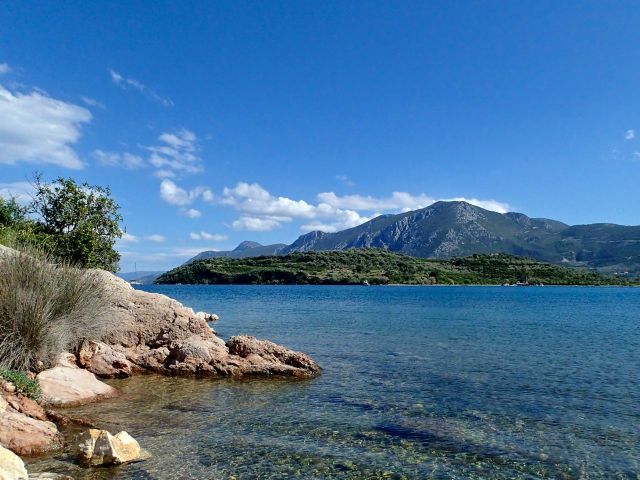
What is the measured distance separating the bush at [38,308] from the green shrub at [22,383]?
3.06 feet

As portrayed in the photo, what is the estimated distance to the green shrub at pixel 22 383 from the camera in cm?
1395

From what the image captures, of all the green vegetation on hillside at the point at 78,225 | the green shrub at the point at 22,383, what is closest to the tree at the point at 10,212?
the green vegetation on hillside at the point at 78,225

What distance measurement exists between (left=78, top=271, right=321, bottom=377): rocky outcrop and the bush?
2.80 metres

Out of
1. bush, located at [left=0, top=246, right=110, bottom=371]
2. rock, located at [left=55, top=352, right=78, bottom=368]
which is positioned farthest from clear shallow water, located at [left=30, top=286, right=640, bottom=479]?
bush, located at [left=0, top=246, right=110, bottom=371]

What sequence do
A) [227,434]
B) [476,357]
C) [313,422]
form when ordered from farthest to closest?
[476,357] < [313,422] < [227,434]

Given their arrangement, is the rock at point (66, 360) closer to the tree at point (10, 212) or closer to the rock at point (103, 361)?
the rock at point (103, 361)

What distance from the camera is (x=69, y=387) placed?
1650 centimetres

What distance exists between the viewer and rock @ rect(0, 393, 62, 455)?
448 inches

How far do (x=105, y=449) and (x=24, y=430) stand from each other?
2511 millimetres

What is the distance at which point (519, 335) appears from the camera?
3897cm

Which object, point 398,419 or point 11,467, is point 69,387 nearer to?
point 11,467

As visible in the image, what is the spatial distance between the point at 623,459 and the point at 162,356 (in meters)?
19.2

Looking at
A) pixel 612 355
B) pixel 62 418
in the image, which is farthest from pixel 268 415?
pixel 612 355

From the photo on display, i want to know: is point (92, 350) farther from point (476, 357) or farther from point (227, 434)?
point (476, 357)
